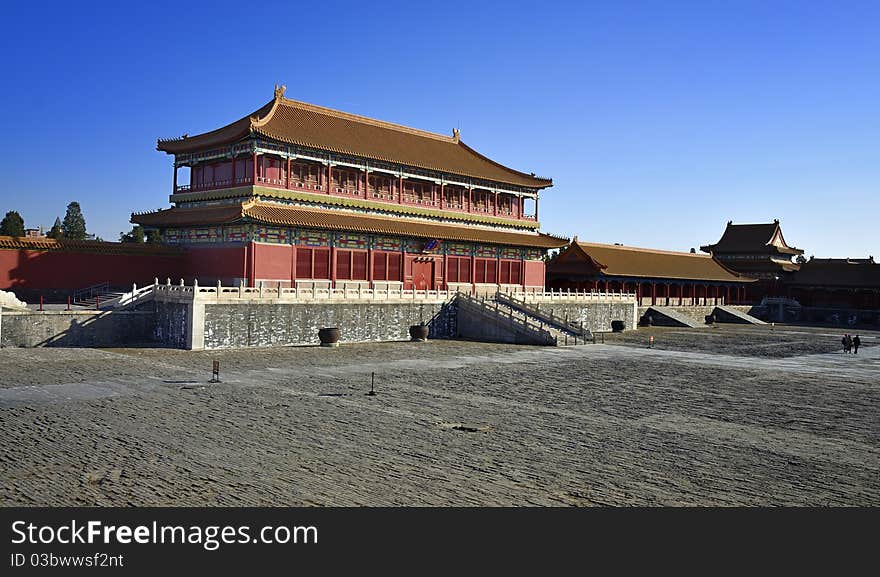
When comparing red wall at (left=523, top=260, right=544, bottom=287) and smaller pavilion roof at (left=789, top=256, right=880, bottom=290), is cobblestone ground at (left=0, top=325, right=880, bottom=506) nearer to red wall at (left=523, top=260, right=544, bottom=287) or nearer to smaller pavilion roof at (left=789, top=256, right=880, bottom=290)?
red wall at (left=523, top=260, right=544, bottom=287)

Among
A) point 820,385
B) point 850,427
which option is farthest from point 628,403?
point 820,385

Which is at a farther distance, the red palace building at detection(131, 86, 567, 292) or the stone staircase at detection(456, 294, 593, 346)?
the stone staircase at detection(456, 294, 593, 346)

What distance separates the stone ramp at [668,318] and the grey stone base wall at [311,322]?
85.8ft

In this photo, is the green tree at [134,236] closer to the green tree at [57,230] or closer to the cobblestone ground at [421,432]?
the green tree at [57,230]

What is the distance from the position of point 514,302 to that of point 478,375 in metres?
19.7

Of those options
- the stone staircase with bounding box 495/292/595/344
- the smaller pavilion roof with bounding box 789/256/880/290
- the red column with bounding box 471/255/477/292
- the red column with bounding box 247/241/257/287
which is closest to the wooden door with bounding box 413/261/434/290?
the red column with bounding box 471/255/477/292

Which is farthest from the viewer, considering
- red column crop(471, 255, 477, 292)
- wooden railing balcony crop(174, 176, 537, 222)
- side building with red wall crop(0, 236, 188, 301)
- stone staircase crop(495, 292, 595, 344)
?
red column crop(471, 255, 477, 292)

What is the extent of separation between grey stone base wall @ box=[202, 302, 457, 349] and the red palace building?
3180mm

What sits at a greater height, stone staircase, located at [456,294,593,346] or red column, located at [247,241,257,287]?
red column, located at [247,241,257,287]

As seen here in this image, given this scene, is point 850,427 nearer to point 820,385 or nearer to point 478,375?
point 820,385

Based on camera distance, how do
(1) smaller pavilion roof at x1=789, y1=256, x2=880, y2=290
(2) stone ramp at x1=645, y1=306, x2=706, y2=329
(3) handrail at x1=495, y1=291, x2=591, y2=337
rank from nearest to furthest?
(3) handrail at x1=495, y1=291, x2=591, y2=337, (2) stone ramp at x1=645, y1=306, x2=706, y2=329, (1) smaller pavilion roof at x1=789, y1=256, x2=880, y2=290

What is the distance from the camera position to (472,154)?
5697 centimetres

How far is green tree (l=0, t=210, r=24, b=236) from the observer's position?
66.7m

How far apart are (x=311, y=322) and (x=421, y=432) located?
68.3ft
